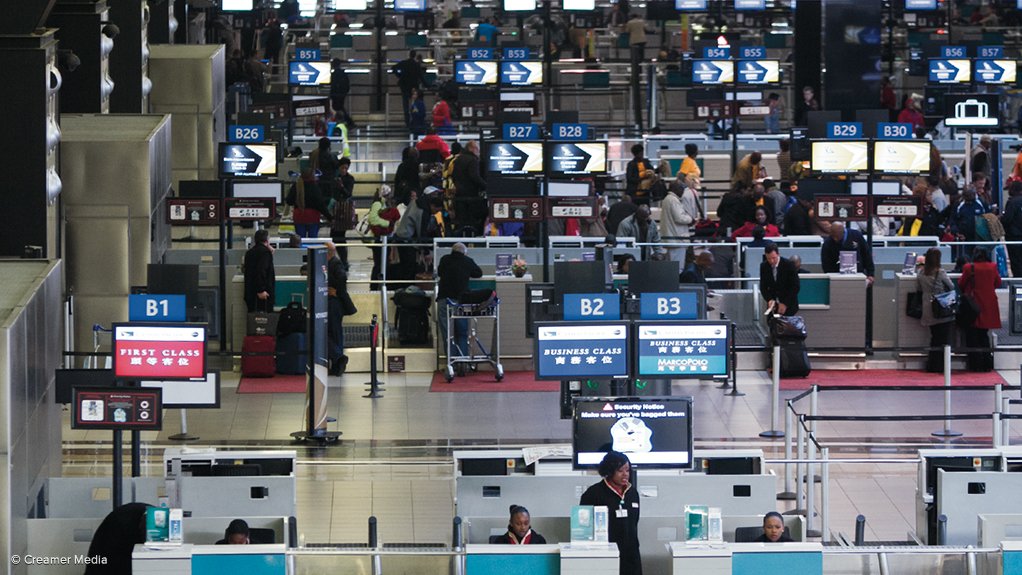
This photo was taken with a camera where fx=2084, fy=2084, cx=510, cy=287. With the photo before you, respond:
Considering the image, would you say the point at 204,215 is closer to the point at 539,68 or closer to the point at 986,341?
the point at 986,341

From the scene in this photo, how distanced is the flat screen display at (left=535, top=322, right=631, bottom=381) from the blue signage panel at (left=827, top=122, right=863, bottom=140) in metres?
13.3

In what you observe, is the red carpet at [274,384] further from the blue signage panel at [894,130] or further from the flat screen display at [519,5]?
the flat screen display at [519,5]

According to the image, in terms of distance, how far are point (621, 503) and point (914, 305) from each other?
971cm

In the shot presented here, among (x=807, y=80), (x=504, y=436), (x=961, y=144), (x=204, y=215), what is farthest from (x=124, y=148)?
(x=807, y=80)

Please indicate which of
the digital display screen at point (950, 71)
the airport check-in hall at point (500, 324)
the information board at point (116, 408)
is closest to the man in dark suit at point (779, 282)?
the airport check-in hall at point (500, 324)

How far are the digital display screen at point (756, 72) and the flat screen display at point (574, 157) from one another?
9527 mm

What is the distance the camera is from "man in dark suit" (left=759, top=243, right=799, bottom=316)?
850 inches

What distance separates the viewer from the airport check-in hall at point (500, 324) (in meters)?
13.8

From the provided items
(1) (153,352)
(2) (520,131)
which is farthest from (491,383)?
(2) (520,131)

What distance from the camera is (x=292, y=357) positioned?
22141 millimetres

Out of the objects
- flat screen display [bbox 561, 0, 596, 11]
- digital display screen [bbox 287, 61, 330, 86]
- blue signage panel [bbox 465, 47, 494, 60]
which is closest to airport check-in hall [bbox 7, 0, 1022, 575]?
digital display screen [bbox 287, 61, 330, 86]

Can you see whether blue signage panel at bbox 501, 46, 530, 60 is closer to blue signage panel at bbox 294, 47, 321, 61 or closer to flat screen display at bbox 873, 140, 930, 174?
blue signage panel at bbox 294, 47, 321, 61

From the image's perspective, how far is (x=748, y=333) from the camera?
2227cm

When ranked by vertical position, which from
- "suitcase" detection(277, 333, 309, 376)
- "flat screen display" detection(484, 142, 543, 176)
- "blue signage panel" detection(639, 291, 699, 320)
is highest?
"flat screen display" detection(484, 142, 543, 176)
